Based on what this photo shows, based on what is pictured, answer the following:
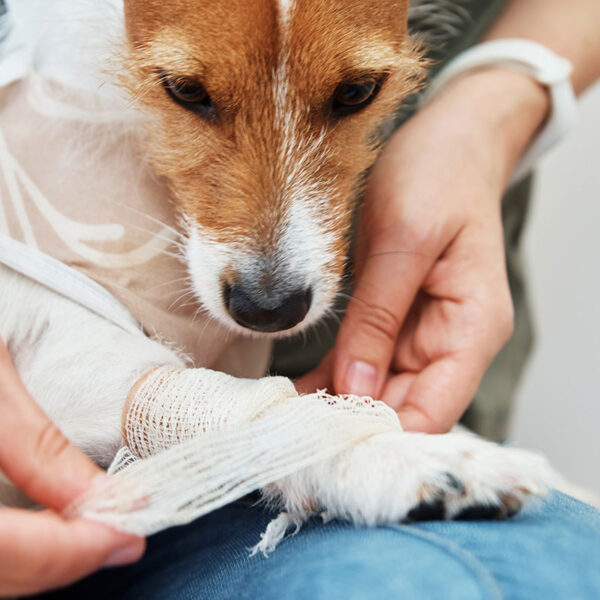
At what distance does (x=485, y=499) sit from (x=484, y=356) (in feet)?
1.47

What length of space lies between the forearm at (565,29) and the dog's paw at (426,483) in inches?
45.4

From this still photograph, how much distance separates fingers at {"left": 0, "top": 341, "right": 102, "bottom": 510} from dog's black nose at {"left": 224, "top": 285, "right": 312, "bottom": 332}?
36 cm

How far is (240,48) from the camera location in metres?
0.98

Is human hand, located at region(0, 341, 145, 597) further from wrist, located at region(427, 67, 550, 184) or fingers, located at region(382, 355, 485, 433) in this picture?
wrist, located at region(427, 67, 550, 184)

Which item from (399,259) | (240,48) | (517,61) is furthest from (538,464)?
(517,61)

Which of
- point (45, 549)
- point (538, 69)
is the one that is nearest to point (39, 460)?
point (45, 549)

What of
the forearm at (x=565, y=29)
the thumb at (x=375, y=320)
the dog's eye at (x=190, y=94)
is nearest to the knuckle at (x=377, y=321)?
the thumb at (x=375, y=320)

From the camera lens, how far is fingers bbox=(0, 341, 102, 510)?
74 cm

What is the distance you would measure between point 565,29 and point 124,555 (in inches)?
61.5

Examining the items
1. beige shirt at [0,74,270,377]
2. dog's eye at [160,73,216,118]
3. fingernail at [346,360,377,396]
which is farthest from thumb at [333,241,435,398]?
dog's eye at [160,73,216,118]

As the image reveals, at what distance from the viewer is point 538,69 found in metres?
1.51

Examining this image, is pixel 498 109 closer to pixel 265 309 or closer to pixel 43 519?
pixel 265 309

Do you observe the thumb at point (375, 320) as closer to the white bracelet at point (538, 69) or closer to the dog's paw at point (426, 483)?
the dog's paw at point (426, 483)

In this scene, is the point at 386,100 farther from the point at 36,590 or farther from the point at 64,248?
the point at 36,590
